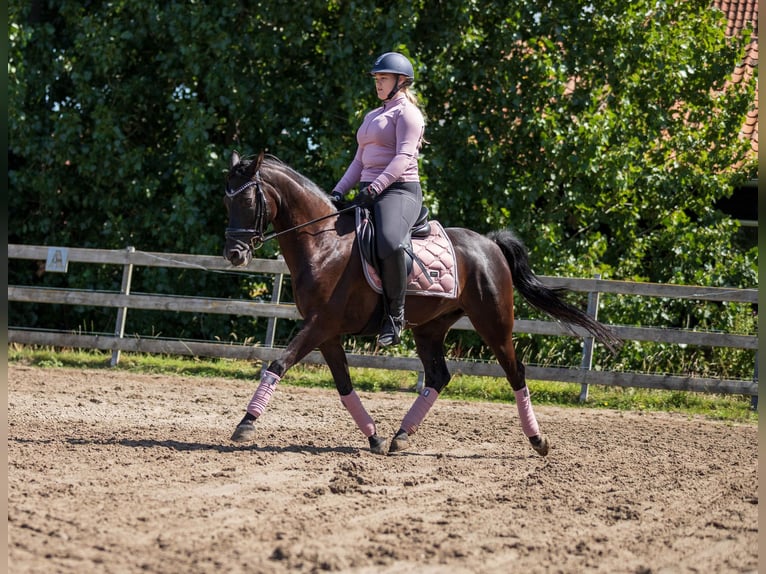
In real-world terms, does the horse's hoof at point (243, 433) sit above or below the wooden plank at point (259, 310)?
below

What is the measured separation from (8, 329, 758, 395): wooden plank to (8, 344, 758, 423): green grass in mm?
195

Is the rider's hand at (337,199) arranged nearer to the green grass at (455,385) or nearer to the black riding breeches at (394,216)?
the black riding breeches at (394,216)

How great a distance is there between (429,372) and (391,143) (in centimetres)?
193

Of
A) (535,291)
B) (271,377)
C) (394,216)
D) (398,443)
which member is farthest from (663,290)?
(271,377)

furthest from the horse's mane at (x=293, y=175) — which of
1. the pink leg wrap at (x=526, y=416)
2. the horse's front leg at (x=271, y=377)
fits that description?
the pink leg wrap at (x=526, y=416)

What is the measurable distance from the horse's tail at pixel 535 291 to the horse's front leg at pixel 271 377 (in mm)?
2088

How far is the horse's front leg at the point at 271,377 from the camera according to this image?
6426 mm

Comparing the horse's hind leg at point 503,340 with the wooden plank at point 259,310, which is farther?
the wooden plank at point 259,310

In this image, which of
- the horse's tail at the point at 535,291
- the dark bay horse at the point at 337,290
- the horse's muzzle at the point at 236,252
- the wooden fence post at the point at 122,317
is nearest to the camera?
the horse's muzzle at the point at 236,252

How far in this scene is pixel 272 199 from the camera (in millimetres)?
6715

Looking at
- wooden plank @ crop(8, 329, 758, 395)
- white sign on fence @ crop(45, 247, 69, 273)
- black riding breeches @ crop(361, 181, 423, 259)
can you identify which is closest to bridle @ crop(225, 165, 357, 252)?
black riding breeches @ crop(361, 181, 423, 259)

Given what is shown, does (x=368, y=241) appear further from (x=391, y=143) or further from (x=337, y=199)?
(x=391, y=143)

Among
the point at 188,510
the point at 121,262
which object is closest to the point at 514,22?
the point at 121,262

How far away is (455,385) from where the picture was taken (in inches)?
456
